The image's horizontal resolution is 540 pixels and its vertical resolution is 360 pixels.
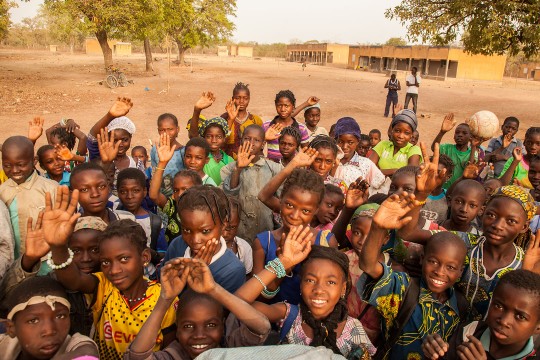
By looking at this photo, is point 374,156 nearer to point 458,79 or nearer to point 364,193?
point 364,193

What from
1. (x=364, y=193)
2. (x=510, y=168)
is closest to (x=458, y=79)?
(x=510, y=168)

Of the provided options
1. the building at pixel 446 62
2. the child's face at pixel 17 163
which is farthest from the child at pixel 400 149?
the building at pixel 446 62

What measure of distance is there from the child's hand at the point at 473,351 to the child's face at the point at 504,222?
0.77m

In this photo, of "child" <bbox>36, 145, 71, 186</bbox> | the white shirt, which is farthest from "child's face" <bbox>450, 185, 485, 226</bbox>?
the white shirt

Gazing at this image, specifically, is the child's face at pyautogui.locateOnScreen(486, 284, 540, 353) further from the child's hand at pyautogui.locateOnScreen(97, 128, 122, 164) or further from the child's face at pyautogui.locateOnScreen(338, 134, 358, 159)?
the child's hand at pyautogui.locateOnScreen(97, 128, 122, 164)

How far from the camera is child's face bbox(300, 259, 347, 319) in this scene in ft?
6.38

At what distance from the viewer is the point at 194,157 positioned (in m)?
3.46

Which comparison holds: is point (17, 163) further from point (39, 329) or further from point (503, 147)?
point (503, 147)

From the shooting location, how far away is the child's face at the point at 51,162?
152 inches

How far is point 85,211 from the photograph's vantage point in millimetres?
2885

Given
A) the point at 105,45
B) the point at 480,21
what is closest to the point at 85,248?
the point at 480,21

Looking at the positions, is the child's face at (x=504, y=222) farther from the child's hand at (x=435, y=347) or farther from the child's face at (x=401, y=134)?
the child's face at (x=401, y=134)

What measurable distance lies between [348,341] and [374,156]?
2804mm

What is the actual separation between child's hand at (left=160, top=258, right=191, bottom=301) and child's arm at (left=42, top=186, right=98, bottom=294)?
0.58 meters
